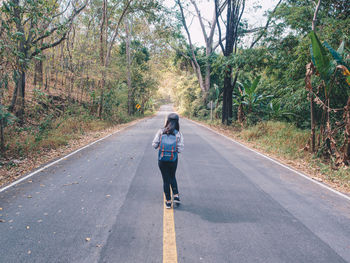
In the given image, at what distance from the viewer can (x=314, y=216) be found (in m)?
4.20

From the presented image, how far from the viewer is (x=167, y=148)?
4297 millimetres

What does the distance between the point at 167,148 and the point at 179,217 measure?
1163 mm

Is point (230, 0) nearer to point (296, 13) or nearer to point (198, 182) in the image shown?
point (296, 13)

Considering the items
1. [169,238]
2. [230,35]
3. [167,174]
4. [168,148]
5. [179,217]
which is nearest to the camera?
[169,238]

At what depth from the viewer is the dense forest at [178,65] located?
8273 millimetres

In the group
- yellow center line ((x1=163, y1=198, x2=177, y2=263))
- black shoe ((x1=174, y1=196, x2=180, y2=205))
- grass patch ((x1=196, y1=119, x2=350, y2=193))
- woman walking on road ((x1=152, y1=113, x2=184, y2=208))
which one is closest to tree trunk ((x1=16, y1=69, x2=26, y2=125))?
woman walking on road ((x1=152, y1=113, x2=184, y2=208))

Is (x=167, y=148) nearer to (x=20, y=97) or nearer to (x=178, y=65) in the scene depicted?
(x=20, y=97)

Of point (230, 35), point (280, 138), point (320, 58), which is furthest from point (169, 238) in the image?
point (230, 35)

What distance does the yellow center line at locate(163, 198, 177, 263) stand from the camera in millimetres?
2961

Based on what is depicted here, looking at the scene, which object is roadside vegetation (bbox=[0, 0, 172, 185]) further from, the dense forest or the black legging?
the black legging

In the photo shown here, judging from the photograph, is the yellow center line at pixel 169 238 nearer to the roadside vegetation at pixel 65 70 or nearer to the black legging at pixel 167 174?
the black legging at pixel 167 174

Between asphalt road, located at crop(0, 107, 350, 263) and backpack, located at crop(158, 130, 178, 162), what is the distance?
92 centimetres

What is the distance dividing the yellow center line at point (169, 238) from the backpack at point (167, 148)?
35.6 inches

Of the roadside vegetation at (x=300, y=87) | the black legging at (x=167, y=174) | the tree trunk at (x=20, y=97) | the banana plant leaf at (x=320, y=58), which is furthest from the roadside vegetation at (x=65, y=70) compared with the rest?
the banana plant leaf at (x=320, y=58)
